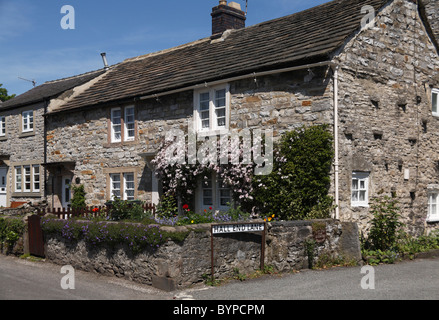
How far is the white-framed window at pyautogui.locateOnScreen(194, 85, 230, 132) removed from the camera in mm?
14992

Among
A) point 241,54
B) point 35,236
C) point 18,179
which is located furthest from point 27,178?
point 241,54

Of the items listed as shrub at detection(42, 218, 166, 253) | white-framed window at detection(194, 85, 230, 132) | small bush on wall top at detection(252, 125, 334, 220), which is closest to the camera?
shrub at detection(42, 218, 166, 253)

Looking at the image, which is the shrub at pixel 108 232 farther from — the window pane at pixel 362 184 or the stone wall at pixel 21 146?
the stone wall at pixel 21 146

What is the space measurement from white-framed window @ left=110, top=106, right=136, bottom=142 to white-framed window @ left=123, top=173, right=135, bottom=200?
4.40 ft

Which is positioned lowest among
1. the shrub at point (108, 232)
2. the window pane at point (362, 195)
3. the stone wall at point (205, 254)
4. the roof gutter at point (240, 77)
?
the stone wall at point (205, 254)

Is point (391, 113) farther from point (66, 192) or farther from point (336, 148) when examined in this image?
point (66, 192)

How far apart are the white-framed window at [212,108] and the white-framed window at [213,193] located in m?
1.57

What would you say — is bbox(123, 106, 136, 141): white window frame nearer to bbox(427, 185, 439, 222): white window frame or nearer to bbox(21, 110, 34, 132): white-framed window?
bbox(21, 110, 34, 132): white-framed window

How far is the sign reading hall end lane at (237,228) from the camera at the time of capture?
960 centimetres

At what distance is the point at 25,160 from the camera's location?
76.5ft

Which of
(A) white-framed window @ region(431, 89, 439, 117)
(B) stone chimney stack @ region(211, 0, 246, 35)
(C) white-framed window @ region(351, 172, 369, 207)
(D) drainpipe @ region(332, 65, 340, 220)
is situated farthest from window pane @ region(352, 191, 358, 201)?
(B) stone chimney stack @ region(211, 0, 246, 35)

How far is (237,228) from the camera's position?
9844 mm

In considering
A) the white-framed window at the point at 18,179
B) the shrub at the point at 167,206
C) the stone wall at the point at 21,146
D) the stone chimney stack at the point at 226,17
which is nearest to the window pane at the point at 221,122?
the shrub at the point at 167,206

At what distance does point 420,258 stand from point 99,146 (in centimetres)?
1209
